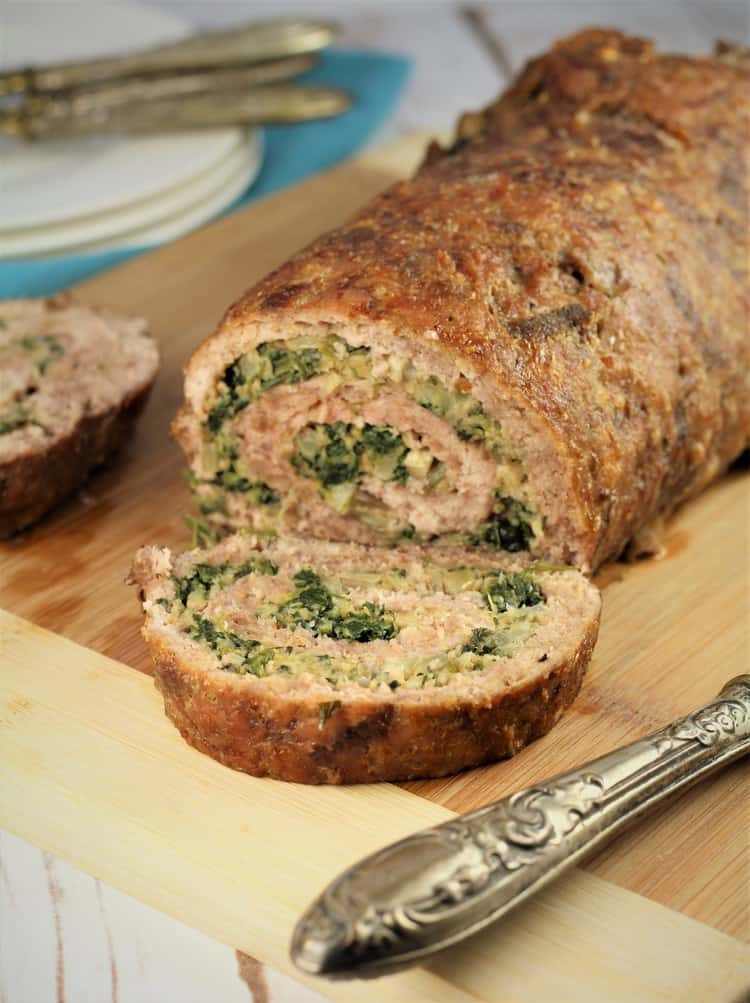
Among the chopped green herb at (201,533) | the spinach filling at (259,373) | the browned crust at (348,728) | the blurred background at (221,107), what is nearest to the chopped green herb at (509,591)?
the browned crust at (348,728)

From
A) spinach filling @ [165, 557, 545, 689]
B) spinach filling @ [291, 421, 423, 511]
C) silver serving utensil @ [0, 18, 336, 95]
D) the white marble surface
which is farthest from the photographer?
silver serving utensil @ [0, 18, 336, 95]

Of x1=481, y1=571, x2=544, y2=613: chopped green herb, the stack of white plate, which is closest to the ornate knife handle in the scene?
x1=481, y1=571, x2=544, y2=613: chopped green herb

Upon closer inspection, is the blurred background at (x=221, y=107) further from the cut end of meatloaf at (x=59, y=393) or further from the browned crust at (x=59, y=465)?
the browned crust at (x=59, y=465)

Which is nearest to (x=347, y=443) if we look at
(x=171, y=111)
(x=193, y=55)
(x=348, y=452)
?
(x=348, y=452)

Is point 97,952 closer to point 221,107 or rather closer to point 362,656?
point 362,656

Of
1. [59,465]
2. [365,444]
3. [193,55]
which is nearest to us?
[365,444]

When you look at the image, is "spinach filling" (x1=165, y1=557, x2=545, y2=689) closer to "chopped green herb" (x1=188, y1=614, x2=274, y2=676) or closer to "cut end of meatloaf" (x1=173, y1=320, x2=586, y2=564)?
"chopped green herb" (x1=188, y1=614, x2=274, y2=676)
